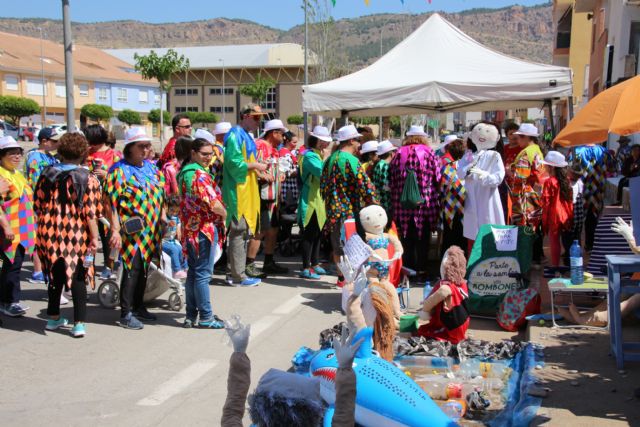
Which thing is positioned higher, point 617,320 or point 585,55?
point 585,55

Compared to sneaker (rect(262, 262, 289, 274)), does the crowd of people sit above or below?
above

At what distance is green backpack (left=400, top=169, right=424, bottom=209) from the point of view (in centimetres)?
834

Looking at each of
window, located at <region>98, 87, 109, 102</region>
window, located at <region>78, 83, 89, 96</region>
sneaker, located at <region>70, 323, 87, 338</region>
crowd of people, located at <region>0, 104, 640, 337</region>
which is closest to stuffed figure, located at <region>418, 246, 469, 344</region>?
crowd of people, located at <region>0, 104, 640, 337</region>

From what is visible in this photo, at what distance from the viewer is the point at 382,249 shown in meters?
6.61

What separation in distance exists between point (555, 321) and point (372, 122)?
54.1 m

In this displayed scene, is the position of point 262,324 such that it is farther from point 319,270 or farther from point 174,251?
point 319,270

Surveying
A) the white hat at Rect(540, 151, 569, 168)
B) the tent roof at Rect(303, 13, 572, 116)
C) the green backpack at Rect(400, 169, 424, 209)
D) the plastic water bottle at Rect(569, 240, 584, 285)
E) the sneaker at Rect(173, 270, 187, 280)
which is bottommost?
the sneaker at Rect(173, 270, 187, 280)

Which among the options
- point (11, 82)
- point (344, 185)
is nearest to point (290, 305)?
point (344, 185)

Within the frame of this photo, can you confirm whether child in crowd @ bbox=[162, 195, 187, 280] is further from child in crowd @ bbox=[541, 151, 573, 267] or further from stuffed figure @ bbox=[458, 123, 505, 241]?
child in crowd @ bbox=[541, 151, 573, 267]

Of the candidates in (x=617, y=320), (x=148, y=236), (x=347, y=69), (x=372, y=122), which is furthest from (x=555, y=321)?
(x=372, y=122)

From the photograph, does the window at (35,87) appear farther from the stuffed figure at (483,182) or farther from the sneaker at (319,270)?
the stuffed figure at (483,182)

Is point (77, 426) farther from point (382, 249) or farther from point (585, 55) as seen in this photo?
point (585, 55)

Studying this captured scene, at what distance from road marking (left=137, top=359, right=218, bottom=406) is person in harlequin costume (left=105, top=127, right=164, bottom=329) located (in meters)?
1.29

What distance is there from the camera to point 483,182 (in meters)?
7.83
